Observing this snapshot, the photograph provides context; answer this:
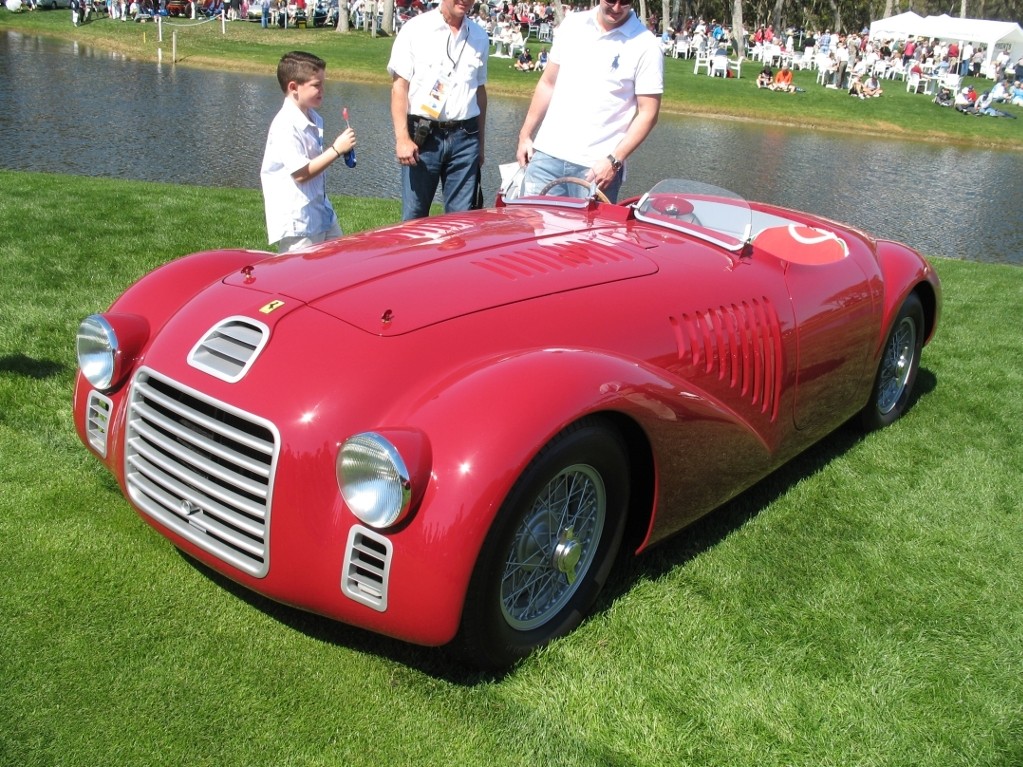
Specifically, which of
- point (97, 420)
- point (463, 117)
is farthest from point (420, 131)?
point (97, 420)

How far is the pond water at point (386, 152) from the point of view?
41.3ft

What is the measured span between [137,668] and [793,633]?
2.10 meters

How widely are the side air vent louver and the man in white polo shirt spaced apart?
1663 mm

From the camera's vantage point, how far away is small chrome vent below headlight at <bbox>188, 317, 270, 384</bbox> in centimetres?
291

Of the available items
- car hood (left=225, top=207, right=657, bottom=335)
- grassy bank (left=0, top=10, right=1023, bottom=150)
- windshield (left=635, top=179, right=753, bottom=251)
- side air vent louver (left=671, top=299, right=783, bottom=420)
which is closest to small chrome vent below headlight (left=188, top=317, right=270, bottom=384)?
car hood (left=225, top=207, right=657, bottom=335)

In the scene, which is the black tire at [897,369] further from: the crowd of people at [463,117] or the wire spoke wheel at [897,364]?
the crowd of people at [463,117]

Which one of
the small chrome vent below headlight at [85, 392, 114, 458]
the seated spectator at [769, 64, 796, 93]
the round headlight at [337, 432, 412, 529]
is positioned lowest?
the small chrome vent below headlight at [85, 392, 114, 458]

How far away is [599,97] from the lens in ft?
17.8

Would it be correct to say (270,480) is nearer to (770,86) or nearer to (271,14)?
(770,86)

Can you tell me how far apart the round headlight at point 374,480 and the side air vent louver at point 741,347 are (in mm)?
1309

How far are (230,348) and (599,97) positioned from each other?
316 centimetres

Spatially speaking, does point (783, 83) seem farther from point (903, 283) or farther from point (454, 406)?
point (454, 406)

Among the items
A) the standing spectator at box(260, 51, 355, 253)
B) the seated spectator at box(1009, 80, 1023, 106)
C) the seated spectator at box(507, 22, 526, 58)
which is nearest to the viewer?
the standing spectator at box(260, 51, 355, 253)

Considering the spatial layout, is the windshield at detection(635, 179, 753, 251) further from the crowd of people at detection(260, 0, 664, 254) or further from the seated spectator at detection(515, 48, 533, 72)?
the seated spectator at detection(515, 48, 533, 72)
